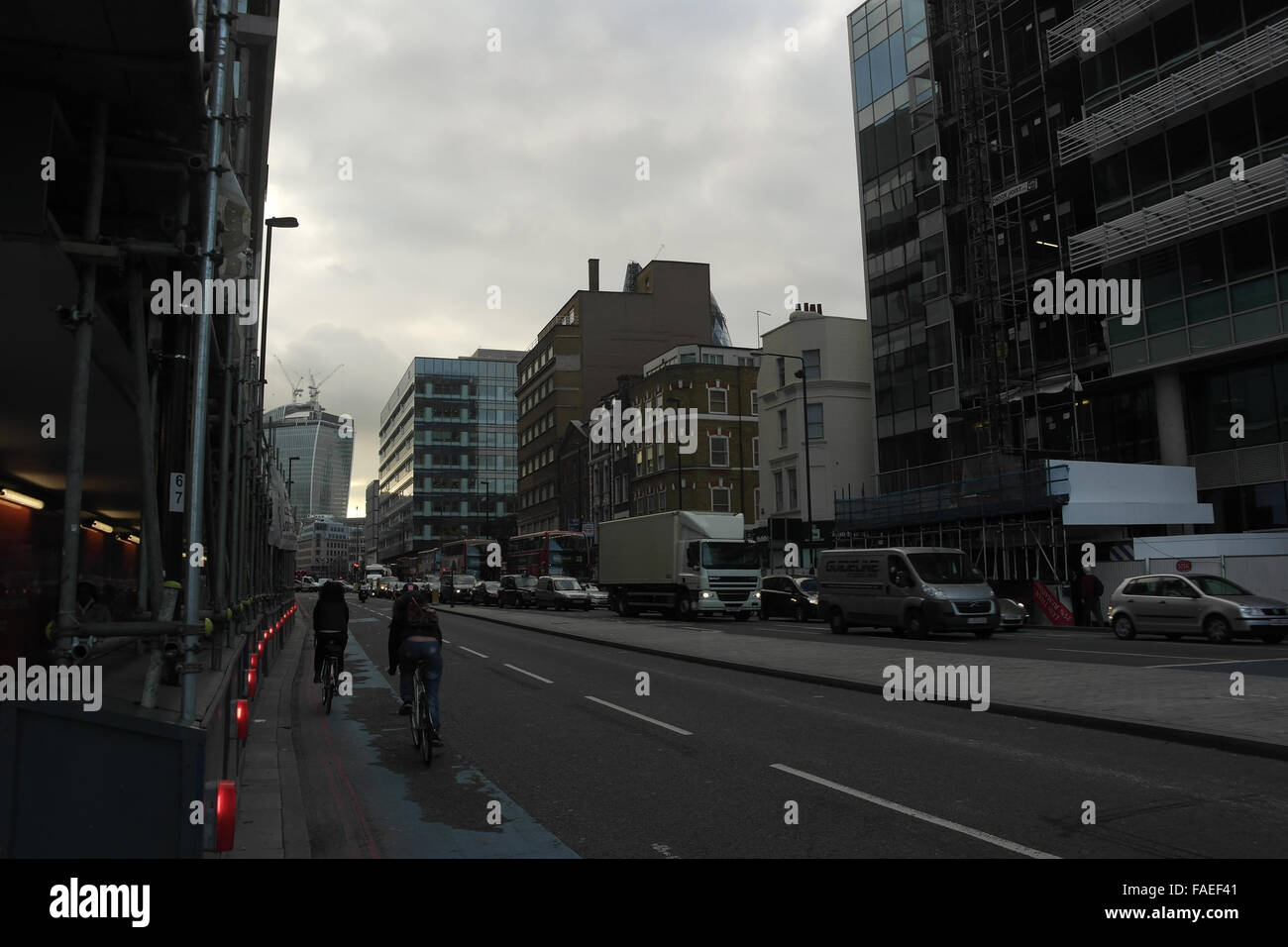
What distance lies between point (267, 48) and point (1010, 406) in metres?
30.6

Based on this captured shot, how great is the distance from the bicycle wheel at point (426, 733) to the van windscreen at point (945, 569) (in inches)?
683

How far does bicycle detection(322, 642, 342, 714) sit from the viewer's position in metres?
12.8

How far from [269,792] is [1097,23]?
1389 inches

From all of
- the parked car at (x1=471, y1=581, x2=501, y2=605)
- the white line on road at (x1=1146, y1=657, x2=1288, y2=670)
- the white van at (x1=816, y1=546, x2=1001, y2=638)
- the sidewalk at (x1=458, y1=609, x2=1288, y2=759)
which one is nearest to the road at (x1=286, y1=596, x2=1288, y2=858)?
the sidewalk at (x1=458, y1=609, x2=1288, y2=759)

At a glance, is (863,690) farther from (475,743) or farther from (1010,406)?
(1010,406)

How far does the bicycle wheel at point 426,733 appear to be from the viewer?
8773 mm

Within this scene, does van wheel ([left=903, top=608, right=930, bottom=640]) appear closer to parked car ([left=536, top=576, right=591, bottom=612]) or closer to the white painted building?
the white painted building

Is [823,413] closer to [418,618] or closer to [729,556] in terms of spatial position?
[729,556]

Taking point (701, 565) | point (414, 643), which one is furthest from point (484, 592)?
point (414, 643)


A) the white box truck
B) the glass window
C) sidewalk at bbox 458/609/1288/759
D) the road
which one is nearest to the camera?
the road

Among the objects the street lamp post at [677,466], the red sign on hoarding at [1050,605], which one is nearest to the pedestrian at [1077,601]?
the red sign on hoarding at [1050,605]

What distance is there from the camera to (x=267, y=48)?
14.5 m

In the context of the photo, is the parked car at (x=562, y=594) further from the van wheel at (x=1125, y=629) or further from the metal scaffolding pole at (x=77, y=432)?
the metal scaffolding pole at (x=77, y=432)

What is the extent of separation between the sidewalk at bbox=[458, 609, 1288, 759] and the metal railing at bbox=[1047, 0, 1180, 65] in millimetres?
22453
